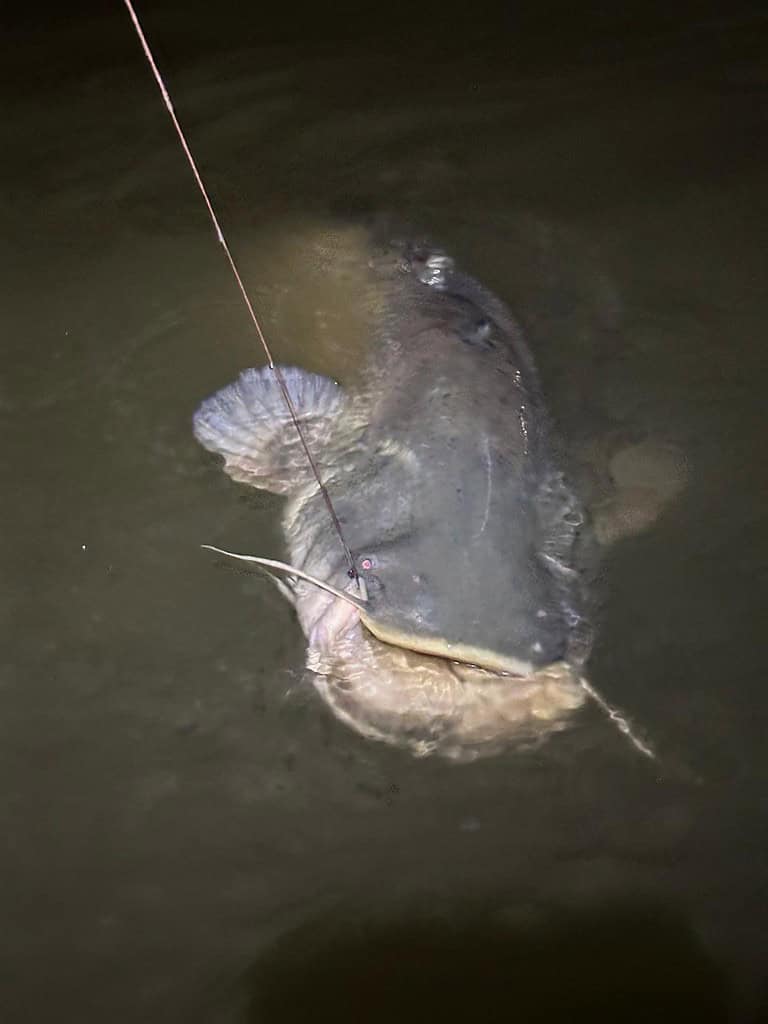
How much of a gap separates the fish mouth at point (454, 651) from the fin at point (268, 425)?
0.46 meters

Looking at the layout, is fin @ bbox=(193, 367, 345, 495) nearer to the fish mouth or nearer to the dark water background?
the dark water background

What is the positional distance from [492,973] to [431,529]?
2.56 feet

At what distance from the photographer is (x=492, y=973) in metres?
1.57

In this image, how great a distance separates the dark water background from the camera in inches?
62.8

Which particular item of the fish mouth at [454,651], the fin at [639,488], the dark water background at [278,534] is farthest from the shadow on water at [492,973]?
the fin at [639,488]

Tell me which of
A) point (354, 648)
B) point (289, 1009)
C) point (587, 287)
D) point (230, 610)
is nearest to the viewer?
point (289, 1009)

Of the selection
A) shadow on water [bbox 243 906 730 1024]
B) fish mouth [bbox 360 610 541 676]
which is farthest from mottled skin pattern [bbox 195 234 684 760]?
shadow on water [bbox 243 906 730 1024]

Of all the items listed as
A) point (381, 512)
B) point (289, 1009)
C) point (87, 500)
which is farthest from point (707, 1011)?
point (87, 500)

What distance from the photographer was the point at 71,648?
1819 millimetres

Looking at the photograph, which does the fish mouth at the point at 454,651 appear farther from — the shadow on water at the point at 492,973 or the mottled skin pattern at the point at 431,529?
the shadow on water at the point at 492,973

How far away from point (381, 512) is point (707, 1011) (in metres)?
1.05

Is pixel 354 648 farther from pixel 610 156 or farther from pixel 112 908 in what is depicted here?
pixel 610 156

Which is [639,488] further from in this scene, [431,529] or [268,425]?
[268,425]

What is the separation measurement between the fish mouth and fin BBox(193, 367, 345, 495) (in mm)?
465
